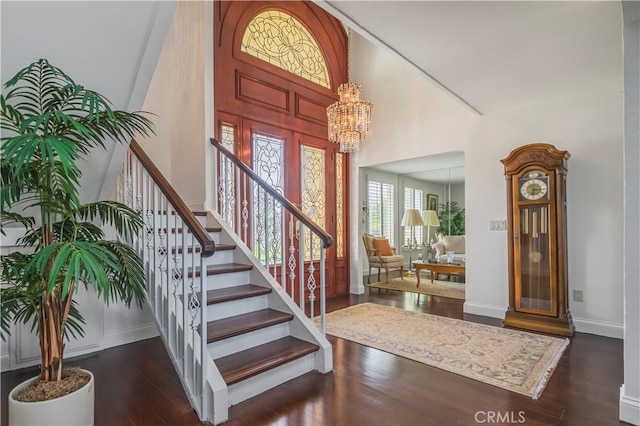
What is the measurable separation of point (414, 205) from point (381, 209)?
0.71 m

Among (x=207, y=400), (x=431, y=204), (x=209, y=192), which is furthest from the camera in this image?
(x=431, y=204)

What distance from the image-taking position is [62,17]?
160 cm

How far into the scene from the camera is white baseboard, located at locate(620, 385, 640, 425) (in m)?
1.84

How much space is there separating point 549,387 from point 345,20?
2841mm

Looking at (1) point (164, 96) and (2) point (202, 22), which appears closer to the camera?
(2) point (202, 22)

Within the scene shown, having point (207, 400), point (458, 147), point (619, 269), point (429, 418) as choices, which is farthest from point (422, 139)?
point (207, 400)

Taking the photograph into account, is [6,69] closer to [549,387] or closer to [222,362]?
[222,362]

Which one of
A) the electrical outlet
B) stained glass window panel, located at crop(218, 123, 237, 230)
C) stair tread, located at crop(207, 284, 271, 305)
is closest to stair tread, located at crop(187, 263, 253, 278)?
stair tread, located at crop(207, 284, 271, 305)

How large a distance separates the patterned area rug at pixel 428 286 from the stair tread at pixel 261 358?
3.19 m

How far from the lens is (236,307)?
2.64 meters

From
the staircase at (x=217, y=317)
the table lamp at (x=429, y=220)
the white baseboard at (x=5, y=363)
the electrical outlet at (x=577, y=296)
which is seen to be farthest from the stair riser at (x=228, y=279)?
the table lamp at (x=429, y=220)

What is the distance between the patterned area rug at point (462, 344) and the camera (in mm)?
2426

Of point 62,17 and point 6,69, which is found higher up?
point 62,17

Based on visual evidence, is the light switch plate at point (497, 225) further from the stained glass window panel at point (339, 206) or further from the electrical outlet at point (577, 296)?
the stained glass window panel at point (339, 206)
